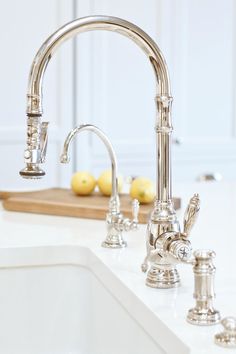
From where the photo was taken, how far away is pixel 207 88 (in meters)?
3.54

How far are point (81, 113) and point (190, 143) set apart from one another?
2.11ft

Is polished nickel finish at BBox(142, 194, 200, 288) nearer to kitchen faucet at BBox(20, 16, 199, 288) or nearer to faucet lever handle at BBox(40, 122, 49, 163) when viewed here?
kitchen faucet at BBox(20, 16, 199, 288)

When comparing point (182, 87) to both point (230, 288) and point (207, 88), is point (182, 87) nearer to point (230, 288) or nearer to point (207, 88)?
point (207, 88)

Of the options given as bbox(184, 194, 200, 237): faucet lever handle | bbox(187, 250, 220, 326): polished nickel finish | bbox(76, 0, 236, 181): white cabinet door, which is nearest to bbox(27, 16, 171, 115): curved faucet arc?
bbox(184, 194, 200, 237): faucet lever handle

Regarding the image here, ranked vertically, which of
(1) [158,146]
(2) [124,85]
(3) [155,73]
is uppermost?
(2) [124,85]

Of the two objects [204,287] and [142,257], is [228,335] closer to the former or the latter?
[204,287]

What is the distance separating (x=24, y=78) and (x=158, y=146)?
2.17m

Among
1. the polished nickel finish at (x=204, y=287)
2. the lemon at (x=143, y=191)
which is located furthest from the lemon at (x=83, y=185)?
the polished nickel finish at (x=204, y=287)

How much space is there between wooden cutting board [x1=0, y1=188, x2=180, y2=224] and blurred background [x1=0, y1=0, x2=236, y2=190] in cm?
126

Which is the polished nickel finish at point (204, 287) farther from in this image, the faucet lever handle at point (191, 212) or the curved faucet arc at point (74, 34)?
the curved faucet arc at point (74, 34)

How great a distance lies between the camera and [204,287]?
2.65ft

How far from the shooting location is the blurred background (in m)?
3.07

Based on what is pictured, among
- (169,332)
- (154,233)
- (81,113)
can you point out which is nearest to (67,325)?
(154,233)

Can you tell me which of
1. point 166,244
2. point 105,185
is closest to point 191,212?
point 166,244
